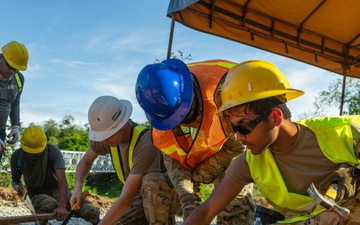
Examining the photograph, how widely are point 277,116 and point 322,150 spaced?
0.96 feet

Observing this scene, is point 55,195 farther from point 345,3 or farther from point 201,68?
point 345,3

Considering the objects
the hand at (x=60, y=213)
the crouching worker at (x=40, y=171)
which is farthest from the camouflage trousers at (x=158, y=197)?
the crouching worker at (x=40, y=171)

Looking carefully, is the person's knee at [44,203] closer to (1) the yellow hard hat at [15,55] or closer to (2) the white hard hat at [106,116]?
(1) the yellow hard hat at [15,55]

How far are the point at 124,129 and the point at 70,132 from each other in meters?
31.0

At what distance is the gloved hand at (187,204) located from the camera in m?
3.24

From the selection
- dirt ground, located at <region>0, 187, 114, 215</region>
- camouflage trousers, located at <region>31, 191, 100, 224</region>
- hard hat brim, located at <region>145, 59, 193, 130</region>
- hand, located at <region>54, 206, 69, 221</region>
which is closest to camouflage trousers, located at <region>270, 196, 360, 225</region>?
hard hat brim, located at <region>145, 59, 193, 130</region>

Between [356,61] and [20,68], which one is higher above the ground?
[356,61]

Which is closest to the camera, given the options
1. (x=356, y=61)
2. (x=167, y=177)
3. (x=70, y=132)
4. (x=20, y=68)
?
(x=167, y=177)

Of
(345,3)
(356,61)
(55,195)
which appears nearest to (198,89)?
(55,195)

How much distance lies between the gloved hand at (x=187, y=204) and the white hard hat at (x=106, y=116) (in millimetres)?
881

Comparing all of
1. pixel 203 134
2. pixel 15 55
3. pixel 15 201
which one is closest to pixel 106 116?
pixel 203 134

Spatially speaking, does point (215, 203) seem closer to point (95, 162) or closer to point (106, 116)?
point (106, 116)

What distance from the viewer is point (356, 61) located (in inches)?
334

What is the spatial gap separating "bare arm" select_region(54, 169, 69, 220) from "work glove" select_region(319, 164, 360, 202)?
12.7 ft
